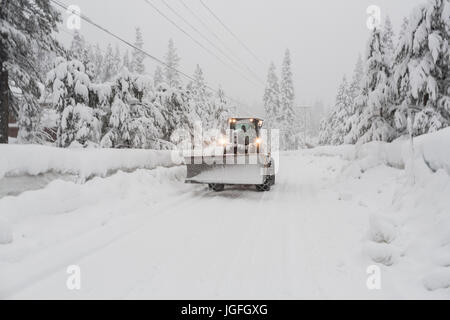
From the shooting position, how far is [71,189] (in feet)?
19.1

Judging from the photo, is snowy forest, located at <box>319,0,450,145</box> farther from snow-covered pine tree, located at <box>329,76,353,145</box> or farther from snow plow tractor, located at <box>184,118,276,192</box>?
snow-covered pine tree, located at <box>329,76,353,145</box>

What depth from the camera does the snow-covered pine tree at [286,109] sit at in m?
46.8

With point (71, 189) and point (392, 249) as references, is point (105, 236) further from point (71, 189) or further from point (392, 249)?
point (392, 249)

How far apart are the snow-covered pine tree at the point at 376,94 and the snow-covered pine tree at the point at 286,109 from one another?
3528 cm

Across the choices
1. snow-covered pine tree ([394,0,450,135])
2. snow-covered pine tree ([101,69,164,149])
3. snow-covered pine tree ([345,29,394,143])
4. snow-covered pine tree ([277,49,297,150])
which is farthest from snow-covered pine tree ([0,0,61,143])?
snow-covered pine tree ([277,49,297,150])

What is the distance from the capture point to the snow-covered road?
10.0ft

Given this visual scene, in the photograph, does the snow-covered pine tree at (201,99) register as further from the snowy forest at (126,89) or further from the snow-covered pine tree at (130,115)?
the snow-covered pine tree at (130,115)

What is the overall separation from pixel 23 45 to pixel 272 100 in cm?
4318

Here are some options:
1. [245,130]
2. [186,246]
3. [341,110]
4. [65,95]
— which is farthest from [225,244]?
[341,110]

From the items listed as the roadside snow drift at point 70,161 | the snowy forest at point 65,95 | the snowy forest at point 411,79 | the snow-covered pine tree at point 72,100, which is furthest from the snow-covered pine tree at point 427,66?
the snow-covered pine tree at point 72,100
